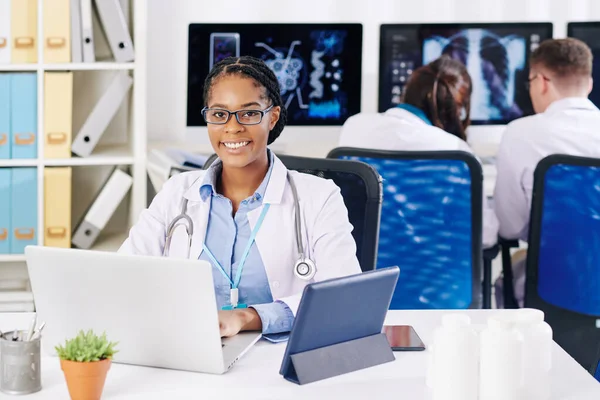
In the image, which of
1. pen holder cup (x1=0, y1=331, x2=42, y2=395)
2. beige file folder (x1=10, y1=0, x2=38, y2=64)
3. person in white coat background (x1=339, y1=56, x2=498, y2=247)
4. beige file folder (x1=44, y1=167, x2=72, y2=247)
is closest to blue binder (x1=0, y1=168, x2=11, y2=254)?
beige file folder (x1=44, y1=167, x2=72, y2=247)

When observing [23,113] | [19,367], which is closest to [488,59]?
[23,113]

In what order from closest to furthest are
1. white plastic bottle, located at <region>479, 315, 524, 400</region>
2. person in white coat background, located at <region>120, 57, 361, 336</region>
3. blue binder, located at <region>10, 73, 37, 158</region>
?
white plastic bottle, located at <region>479, 315, 524, 400</region>, person in white coat background, located at <region>120, 57, 361, 336</region>, blue binder, located at <region>10, 73, 37, 158</region>

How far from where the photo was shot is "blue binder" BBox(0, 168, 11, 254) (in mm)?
3398

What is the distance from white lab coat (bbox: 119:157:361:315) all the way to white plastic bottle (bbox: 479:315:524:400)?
1.83ft

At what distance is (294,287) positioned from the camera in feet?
6.29

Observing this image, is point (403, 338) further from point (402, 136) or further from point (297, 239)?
point (402, 136)

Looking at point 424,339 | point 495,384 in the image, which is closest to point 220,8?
point 424,339

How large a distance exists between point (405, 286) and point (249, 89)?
1.01 metres

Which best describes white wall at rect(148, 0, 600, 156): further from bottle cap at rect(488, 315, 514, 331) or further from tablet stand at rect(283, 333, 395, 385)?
bottle cap at rect(488, 315, 514, 331)

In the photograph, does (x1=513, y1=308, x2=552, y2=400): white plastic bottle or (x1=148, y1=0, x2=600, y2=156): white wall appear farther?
(x1=148, y1=0, x2=600, y2=156): white wall

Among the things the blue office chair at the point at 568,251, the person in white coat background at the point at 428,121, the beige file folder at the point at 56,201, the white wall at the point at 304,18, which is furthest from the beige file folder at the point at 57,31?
the blue office chair at the point at 568,251

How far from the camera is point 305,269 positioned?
1.84 meters

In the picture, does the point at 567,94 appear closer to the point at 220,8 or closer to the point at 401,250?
the point at 401,250

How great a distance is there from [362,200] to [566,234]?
2.90 ft
